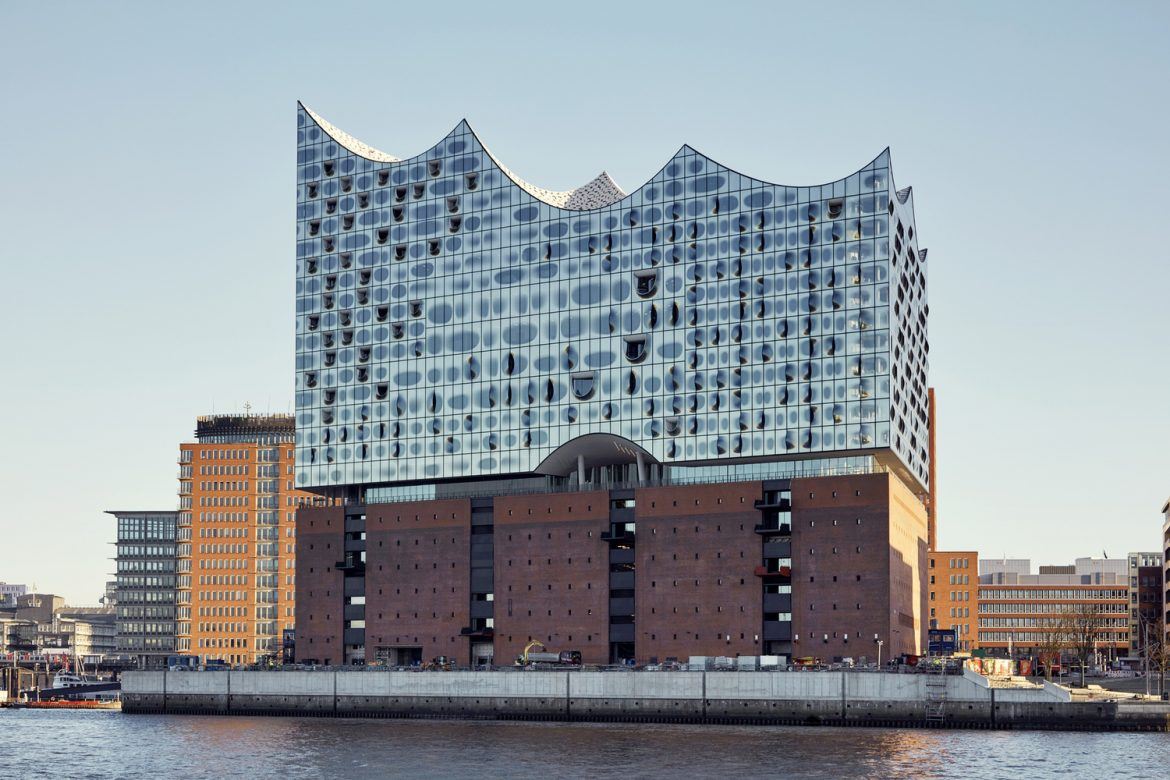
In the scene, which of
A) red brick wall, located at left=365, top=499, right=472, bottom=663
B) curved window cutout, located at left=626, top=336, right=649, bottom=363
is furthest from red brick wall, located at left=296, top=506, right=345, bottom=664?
curved window cutout, located at left=626, top=336, right=649, bottom=363

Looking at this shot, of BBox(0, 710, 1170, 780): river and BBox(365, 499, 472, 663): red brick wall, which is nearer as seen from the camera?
BBox(0, 710, 1170, 780): river

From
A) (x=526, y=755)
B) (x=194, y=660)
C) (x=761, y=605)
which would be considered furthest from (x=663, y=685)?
(x=194, y=660)

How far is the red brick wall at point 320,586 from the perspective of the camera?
162625mm

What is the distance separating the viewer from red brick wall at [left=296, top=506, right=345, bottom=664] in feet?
534

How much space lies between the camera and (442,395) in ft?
526

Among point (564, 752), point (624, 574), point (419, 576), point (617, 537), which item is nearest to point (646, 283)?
point (617, 537)

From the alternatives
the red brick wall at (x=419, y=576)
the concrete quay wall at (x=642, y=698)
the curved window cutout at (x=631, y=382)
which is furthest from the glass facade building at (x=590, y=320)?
the concrete quay wall at (x=642, y=698)

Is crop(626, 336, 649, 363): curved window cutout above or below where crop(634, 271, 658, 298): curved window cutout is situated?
below

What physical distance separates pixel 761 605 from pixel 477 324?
42.0 meters

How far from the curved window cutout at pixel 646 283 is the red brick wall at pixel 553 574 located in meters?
20.0

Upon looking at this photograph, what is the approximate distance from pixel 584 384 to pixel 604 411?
3.60 metres

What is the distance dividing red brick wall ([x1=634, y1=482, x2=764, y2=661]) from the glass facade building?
4827 mm

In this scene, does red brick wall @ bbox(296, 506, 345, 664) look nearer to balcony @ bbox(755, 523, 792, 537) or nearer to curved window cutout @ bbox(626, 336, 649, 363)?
curved window cutout @ bbox(626, 336, 649, 363)

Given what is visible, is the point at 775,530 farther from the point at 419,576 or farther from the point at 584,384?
the point at 419,576
